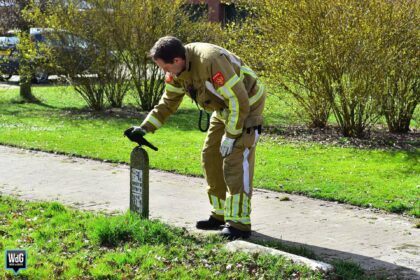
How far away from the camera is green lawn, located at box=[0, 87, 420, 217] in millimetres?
8594

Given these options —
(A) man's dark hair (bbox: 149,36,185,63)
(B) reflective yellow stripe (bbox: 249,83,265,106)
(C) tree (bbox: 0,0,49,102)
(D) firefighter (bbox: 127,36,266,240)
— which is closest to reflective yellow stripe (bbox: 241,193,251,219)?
(D) firefighter (bbox: 127,36,266,240)

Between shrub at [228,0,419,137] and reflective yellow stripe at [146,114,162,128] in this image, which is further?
shrub at [228,0,419,137]

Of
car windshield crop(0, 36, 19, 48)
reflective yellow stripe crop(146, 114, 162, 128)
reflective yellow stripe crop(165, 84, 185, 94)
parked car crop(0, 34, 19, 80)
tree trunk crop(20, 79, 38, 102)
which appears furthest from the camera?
tree trunk crop(20, 79, 38, 102)

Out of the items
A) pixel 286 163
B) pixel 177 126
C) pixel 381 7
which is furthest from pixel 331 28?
pixel 177 126

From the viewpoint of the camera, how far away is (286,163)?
10438 millimetres

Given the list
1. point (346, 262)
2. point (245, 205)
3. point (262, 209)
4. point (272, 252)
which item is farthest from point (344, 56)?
point (272, 252)

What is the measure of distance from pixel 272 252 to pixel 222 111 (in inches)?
53.4

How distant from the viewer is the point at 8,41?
18641mm

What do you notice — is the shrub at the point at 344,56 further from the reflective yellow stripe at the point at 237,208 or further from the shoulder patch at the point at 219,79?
the shoulder patch at the point at 219,79

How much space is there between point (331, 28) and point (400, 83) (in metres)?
1.75

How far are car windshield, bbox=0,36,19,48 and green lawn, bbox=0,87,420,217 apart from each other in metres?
2.10

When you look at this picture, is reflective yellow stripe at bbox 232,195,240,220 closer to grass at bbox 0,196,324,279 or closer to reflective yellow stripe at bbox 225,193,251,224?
reflective yellow stripe at bbox 225,193,251,224

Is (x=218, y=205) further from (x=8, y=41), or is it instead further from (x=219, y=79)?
(x=8, y=41)

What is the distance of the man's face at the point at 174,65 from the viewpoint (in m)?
6.07
